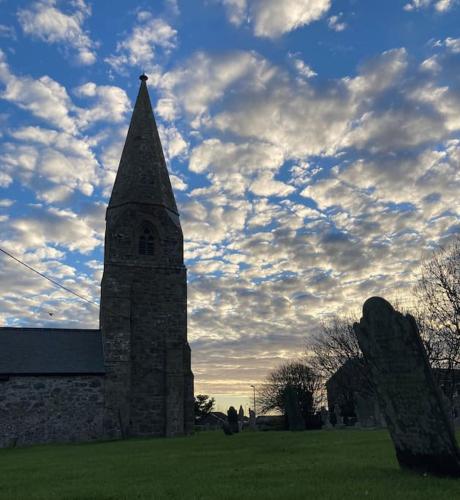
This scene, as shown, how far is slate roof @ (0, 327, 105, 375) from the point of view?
996 inches

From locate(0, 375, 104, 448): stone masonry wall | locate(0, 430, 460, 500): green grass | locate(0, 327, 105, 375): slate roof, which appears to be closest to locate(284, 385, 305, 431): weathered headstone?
locate(0, 375, 104, 448): stone masonry wall

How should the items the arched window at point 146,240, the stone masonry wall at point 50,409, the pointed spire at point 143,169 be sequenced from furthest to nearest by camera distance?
the pointed spire at point 143,169 → the arched window at point 146,240 → the stone masonry wall at point 50,409

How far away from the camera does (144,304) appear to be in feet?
93.8

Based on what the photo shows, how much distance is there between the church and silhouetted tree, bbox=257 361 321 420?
23276mm

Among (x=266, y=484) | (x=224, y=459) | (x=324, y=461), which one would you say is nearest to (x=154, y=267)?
(x=224, y=459)

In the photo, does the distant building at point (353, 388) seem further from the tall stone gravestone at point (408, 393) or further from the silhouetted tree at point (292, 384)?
the tall stone gravestone at point (408, 393)

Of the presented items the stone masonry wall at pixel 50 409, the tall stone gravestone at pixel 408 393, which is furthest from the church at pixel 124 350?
the tall stone gravestone at pixel 408 393

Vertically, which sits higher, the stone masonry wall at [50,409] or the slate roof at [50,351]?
the slate roof at [50,351]

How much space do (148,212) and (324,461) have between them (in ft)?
76.1

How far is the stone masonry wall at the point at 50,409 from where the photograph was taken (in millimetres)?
23984

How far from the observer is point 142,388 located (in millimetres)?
26922

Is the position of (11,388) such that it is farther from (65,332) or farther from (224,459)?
(224,459)

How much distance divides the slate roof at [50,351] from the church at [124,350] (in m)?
0.05

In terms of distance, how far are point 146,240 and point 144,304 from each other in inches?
163
